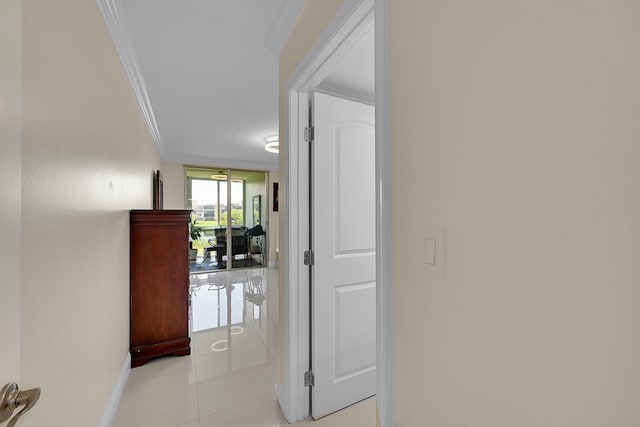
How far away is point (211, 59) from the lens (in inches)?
85.4

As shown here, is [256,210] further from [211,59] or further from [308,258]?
[308,258]

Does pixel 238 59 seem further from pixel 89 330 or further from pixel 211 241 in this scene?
pixel 211 241

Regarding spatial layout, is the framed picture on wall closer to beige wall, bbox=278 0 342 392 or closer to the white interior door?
beige wall, bbox=278 0 342 392

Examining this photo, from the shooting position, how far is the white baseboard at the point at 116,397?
1589 mm

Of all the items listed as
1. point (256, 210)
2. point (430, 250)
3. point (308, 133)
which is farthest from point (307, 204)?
point (256, 210)

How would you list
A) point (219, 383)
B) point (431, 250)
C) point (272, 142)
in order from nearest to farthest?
point (431, 250) < point (219, 383) < point (272, 142)

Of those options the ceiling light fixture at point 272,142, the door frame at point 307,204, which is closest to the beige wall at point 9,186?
the door frame at point 307,204

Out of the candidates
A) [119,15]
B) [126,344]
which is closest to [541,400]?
A: [119,15]

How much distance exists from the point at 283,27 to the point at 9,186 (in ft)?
5.41

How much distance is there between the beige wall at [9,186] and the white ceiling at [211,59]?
1278 mm

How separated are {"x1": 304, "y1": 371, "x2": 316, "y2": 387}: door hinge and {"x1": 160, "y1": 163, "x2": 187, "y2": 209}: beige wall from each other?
5.42 metres

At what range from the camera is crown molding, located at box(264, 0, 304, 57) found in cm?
155

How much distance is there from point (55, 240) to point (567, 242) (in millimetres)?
1533

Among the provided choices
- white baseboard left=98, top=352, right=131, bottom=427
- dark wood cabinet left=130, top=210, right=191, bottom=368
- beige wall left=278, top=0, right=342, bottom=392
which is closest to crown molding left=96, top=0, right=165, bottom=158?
beige wall left=278, top=0, right=342, bottom=392
